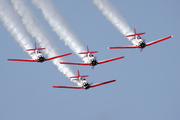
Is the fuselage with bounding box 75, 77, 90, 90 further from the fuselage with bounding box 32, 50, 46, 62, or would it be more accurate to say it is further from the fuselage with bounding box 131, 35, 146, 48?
the fuselage with bounding box 131, 35, 146, 48

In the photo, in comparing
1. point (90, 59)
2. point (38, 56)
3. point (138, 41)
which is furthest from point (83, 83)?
point (138, 41)

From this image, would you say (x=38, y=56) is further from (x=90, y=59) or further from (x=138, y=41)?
(x=138, y=41)

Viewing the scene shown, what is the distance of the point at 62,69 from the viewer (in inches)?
5044

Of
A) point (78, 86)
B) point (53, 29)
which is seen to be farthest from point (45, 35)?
point (78, 86)

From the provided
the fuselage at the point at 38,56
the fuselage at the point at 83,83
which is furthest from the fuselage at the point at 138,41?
the fuselage at the point at 38,56

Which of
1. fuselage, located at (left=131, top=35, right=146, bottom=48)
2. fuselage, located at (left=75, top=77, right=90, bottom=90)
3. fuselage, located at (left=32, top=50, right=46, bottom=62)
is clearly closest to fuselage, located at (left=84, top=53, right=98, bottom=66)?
fuselage, located at (left=75, top=77, right=90, bottom=90)

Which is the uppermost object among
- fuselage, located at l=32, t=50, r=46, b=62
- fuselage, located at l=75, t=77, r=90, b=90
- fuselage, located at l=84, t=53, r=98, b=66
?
fuselage, located at l=32, t=50, r=46, b=62

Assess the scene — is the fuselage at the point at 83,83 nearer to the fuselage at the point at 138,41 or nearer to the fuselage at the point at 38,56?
the fuselage at the point at 38,56

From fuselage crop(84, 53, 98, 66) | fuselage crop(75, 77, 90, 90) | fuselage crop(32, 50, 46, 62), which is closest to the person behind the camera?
fuselage crop(84, 53, 98, 66)

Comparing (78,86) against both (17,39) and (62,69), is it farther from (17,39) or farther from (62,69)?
(17,39)

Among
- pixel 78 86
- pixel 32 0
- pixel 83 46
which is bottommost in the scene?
pixel 78 86

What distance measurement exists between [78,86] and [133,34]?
53.9ft

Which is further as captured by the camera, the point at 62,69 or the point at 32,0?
the point at 62,69

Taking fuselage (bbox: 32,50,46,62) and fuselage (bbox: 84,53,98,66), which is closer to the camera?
fuselage (bbox: 84,53,98,66)
